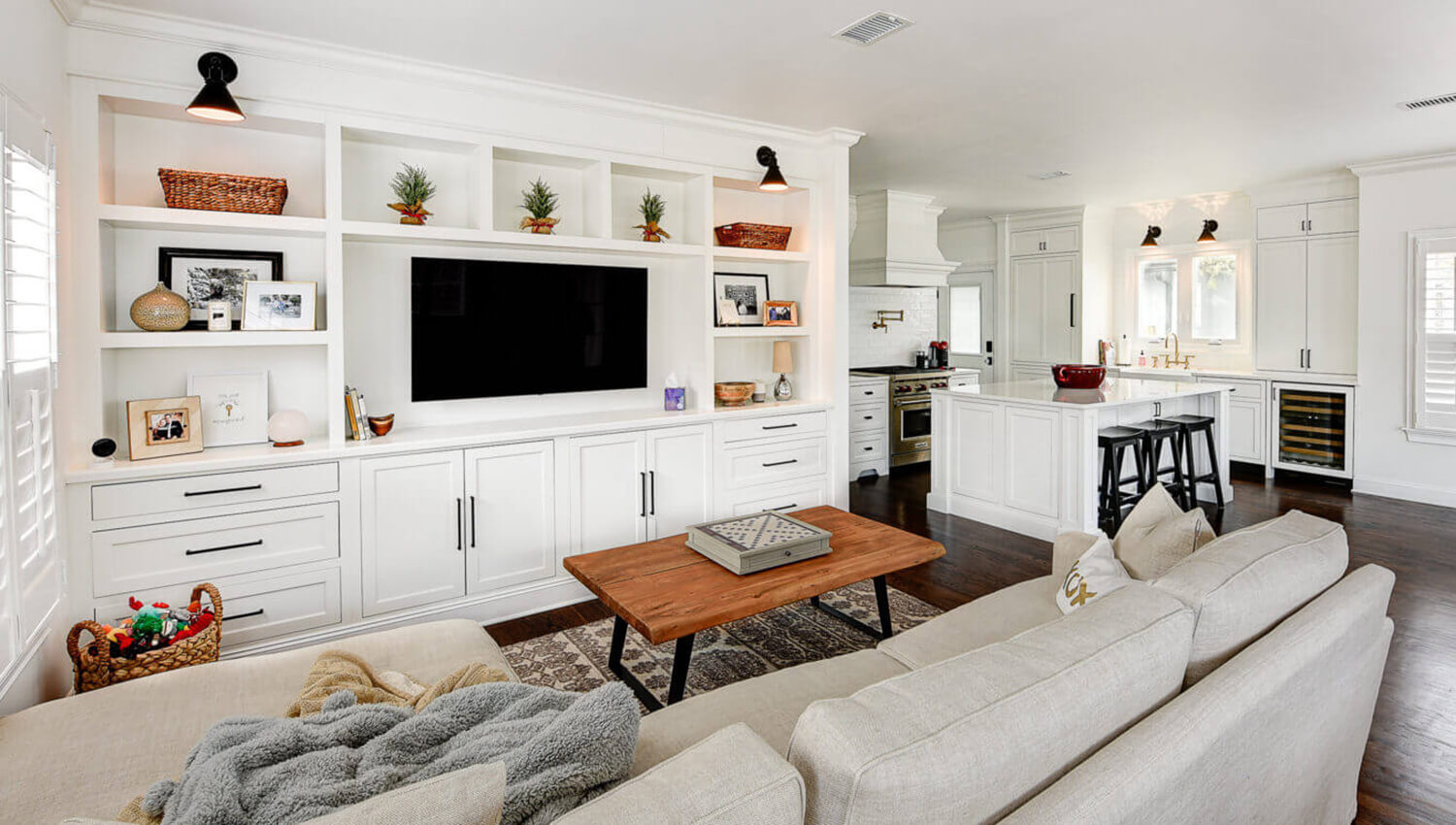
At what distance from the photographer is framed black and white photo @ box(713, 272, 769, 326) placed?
4566 mm

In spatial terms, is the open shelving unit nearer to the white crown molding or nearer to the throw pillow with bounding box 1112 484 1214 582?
the white crown molding

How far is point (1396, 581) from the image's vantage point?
395 centimetres

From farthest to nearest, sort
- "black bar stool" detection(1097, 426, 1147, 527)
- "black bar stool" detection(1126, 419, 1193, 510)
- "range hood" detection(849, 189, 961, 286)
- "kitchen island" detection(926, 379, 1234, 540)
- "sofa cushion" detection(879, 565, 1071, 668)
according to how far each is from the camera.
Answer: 1. "range hood" detection(849, 189, 961, 286)
2. "black bar stool" detection(1126, 419, 1193, 510)
3. "black bar stool" detection(1097, 426, 1147, 527)
4. "kitchen island" detection(926, 379, 1234, 540)
5. "sofa cushion" detection(879, 565, 1071, 668)

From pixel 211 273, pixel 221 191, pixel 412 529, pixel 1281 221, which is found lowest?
pixel 412 529

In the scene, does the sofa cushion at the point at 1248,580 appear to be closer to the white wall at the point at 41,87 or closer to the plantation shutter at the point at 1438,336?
the white wall at the point at 41,87

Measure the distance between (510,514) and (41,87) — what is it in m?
2.21

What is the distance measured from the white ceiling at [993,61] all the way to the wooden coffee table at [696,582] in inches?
80.6

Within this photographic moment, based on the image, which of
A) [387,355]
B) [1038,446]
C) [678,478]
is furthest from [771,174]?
[1038,446]

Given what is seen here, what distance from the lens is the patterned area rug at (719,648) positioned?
2877mm

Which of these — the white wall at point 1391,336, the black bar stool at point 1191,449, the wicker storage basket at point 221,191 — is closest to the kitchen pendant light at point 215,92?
the wicker storage basket at point 221,191

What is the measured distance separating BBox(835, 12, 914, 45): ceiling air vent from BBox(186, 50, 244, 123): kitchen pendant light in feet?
7.64

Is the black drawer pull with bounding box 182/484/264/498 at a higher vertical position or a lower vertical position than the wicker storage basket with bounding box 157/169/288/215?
lower

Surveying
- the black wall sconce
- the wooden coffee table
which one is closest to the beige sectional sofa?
the wooden coffee table

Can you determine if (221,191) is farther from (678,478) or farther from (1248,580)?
(1248,580)
